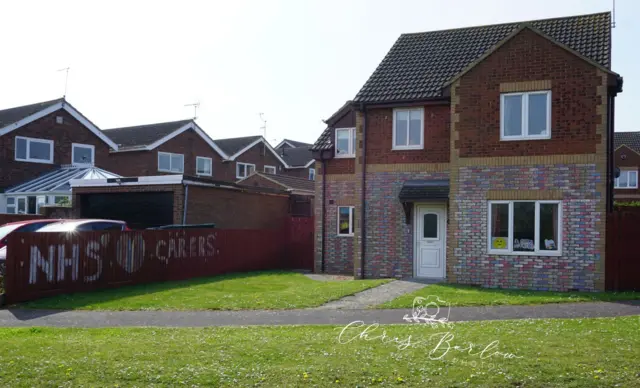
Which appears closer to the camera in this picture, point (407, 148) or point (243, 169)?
point (407, 148)

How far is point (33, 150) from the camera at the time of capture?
33375 millimetres

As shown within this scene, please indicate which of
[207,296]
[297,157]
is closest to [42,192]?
[207,296]

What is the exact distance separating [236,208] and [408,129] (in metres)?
8.73

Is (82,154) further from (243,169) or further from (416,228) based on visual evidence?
(416,228)

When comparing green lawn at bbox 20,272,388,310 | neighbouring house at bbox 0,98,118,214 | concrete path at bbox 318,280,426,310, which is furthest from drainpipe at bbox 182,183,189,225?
neighbouring house at bbox 0,98,118,214

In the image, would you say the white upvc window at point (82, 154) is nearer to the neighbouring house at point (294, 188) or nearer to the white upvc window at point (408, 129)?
the neighbouring house at point (294, 188)

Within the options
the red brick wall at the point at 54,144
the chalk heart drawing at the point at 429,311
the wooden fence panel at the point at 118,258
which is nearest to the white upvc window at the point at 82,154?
the red brick wall at the point at 54,144

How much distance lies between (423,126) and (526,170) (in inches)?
157

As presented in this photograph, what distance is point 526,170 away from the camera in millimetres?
17047

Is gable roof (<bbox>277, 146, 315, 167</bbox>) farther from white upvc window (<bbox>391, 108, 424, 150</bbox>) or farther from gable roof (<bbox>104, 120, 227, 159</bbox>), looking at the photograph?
white upvc window (<bbox>391, 108, 424, 150</bbox>)

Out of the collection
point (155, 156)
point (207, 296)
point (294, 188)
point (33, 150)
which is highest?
point (155, 156)

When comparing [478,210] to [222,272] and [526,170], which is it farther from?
[222,272]

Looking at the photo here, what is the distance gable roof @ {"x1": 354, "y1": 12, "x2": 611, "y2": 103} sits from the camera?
1848 cm

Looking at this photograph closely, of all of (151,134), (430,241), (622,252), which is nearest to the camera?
(622,252)
